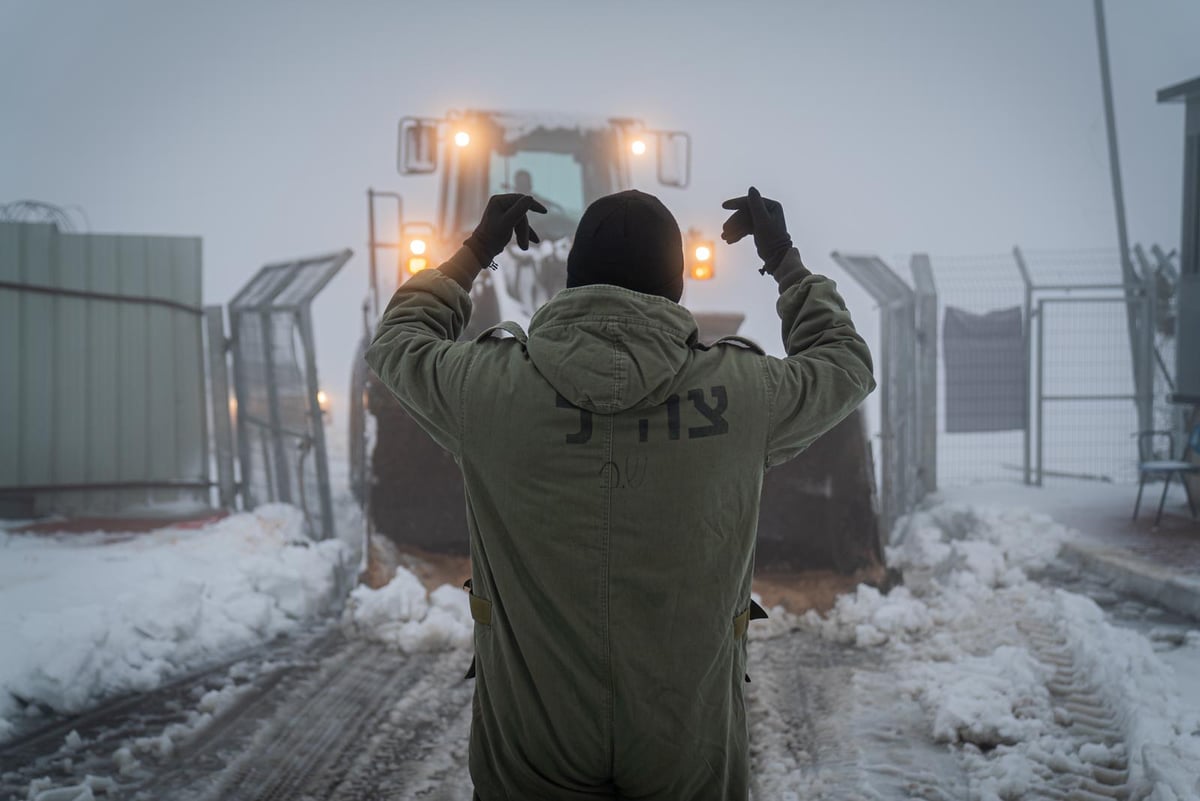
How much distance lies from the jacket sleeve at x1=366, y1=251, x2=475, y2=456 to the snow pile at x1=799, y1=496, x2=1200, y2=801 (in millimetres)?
2226

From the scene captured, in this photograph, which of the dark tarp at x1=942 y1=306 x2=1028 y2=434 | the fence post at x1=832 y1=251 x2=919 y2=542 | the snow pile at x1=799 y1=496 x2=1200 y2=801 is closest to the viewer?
the snow pile at x1=799 y1=496 x2=1200 y2=801

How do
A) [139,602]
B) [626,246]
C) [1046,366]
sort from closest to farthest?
[626,246] → [139,602] → [1046,366]

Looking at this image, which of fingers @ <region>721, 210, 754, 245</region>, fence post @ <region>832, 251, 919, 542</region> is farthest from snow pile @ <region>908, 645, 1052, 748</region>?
fence post @ <region>832, 251, 919, 542</region>

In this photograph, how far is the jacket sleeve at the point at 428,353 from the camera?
159cm

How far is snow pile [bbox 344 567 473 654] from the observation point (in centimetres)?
465

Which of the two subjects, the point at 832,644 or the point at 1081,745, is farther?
the point at 832,644

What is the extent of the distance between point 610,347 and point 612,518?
264 mm

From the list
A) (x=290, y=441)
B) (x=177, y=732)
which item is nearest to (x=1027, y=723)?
(x=177, y=732)

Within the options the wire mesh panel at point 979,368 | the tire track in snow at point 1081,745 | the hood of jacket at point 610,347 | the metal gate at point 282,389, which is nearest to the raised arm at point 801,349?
the hood of jacket at point 610,347

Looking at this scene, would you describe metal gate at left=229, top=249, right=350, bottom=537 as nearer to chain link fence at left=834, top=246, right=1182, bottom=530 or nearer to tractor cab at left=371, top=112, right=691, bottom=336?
tractor cab at left=371, top=112, right=691, bottom=336

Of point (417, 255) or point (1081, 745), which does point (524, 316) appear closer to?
point (417, 255)

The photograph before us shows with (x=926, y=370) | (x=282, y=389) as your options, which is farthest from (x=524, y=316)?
(x=926, y=370)

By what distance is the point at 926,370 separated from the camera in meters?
8.27

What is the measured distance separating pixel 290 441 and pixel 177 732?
4061 mm
